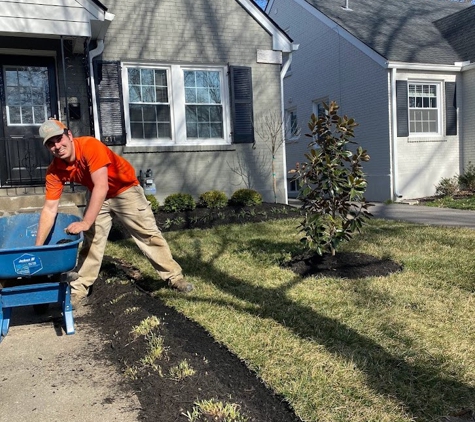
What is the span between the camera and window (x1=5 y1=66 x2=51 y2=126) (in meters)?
9.16

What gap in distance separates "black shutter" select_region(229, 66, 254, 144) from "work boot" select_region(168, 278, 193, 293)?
20.9ft

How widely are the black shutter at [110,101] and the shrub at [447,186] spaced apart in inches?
366

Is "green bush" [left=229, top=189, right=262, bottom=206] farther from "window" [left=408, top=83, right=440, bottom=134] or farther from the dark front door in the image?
"window" [left=408, top=83, right=440, bottom=134]

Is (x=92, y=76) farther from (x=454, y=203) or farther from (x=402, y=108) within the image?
(x=454, y=203)

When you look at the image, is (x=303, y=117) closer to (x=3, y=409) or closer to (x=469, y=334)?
(x=469, y=334)

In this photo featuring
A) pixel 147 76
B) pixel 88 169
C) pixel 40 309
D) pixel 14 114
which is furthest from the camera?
pixel 147 76

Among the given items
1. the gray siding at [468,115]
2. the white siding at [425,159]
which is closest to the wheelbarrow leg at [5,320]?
the white siding at [425,159]

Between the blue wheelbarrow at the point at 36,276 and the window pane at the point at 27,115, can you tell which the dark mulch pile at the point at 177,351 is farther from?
the window pane at the point at 27,115

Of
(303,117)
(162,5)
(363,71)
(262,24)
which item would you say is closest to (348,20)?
(363,71)

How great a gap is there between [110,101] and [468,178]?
33.6ft

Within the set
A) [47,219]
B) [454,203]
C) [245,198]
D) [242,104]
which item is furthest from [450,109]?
[47,219]

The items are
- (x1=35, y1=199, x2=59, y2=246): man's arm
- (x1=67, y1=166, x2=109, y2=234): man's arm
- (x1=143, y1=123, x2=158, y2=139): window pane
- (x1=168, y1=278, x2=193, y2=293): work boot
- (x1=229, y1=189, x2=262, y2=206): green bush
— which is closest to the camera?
(x1=67, y1=166, x2=109, y2=234): man's arm

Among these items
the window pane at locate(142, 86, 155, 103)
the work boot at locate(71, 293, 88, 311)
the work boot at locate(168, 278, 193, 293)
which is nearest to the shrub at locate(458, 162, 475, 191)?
the window pane at locate(142, 86, 155, 103)

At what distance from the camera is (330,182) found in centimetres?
486
